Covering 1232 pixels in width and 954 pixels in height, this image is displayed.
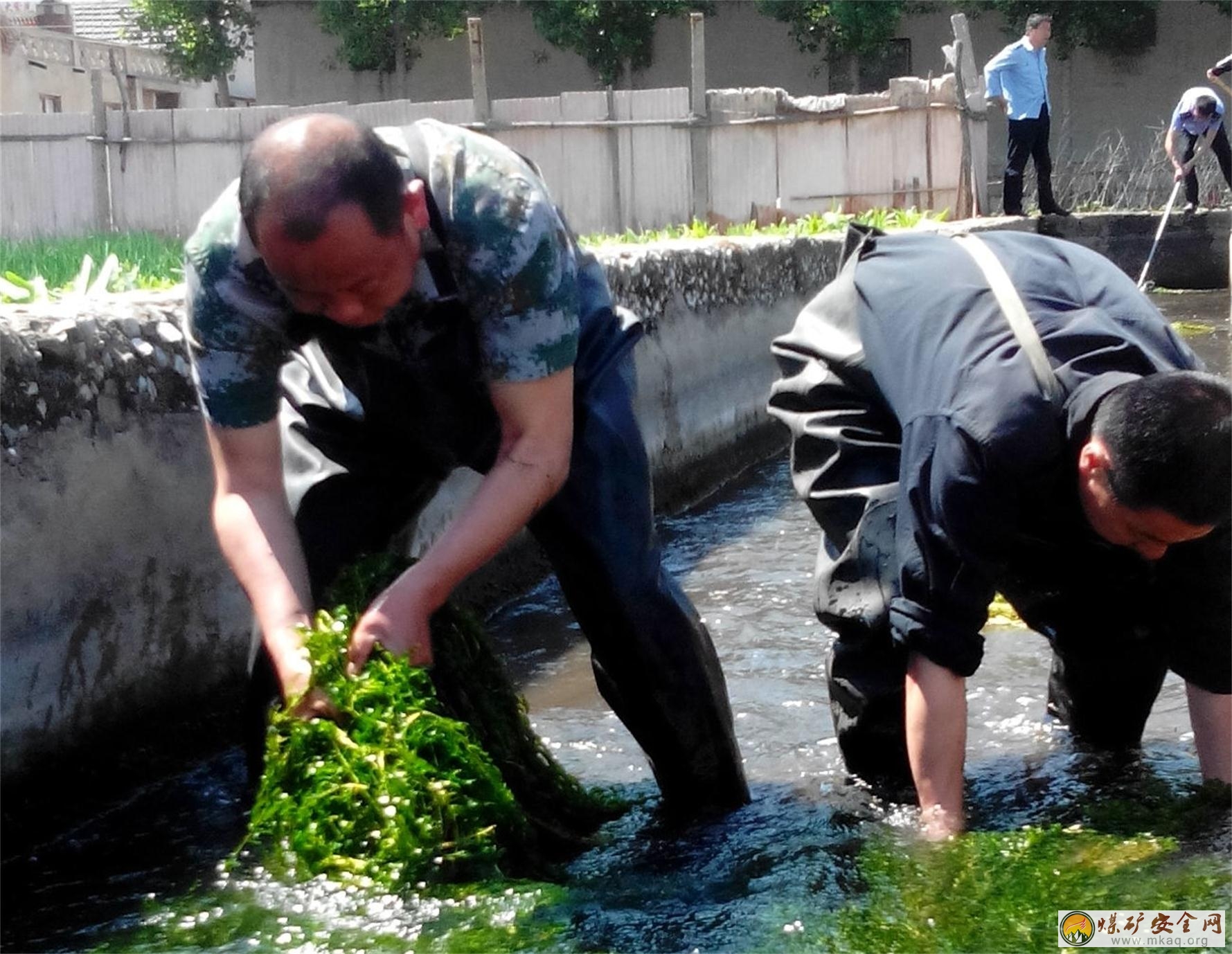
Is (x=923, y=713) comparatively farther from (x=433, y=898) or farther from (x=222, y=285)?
(x=222, y=285)

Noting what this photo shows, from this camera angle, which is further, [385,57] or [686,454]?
[385,57]

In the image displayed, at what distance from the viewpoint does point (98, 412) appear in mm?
3371

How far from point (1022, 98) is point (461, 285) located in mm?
12894

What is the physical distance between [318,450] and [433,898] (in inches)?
37.7

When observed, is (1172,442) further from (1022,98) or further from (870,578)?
(1022,98)

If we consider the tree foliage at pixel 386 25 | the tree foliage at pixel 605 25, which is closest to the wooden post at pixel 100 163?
the tree foliage at pixel 386 25

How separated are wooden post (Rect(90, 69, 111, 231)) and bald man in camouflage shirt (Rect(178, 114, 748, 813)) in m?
13.5

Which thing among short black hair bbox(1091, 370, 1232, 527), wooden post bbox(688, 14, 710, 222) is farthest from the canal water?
wooden post bbox(688, 14, 710, 222)

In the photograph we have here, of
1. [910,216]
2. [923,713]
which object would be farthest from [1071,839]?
[910,216]

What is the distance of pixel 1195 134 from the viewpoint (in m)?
16.2

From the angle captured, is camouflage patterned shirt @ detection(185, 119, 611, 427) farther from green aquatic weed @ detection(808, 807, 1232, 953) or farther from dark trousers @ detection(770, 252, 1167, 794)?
green aquatic weed @ detection(808, 807, 1232, 953)

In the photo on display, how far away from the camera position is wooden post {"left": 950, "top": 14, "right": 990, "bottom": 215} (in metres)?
14.6

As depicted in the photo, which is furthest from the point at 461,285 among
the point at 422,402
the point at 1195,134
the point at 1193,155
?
the point at 1195,134

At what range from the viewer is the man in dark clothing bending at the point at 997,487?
255 centimetres
